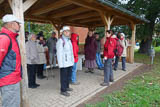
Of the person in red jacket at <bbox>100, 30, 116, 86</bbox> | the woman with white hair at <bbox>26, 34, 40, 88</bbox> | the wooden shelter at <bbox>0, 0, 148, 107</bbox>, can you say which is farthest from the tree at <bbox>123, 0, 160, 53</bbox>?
the woman with white hair at <bbox>26, 34, 40, 88</bbox>

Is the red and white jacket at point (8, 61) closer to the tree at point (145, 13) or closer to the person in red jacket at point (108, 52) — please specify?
the person in red jacket at point (108, 52)

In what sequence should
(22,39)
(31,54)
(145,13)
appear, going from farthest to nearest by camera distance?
(145,13), (31,54), (22,39)

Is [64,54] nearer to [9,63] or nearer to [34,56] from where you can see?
[34,56]

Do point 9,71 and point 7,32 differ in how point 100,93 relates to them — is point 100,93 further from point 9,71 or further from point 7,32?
point 7,32

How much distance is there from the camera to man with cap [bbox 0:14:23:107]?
167 centimetres

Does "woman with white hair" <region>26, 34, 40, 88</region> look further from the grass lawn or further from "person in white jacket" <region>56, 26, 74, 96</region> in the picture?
the grass lawn

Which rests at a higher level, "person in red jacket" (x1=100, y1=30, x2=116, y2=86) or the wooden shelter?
the wooden shelter

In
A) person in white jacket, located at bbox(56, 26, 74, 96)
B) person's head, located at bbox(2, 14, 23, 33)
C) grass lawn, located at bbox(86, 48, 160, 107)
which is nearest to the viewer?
person's head, located at bbox(2, 14, 23, 33)

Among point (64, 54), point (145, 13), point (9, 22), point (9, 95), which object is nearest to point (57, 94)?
point (64, 54)

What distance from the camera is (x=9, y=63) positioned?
172 cm

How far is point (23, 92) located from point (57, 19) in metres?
5.98

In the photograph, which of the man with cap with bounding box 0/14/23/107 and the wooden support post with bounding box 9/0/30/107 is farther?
the wooden support post with bounding box 9/0/30/107

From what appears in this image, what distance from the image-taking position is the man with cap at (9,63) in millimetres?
1673

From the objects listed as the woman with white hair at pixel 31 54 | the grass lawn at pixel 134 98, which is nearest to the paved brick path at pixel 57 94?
the grass lawn at pixel 134 98
